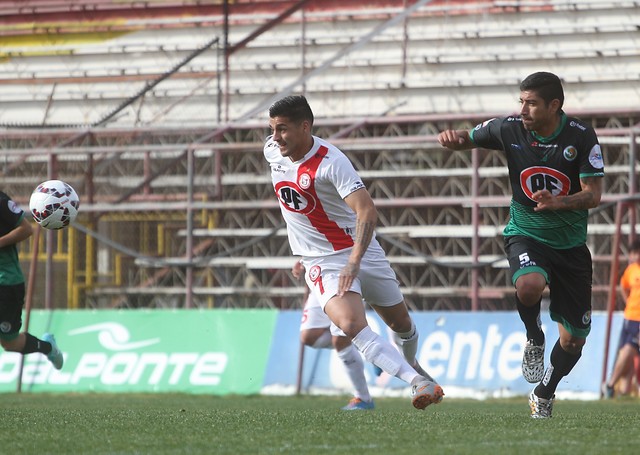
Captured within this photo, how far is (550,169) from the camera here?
8.05 m

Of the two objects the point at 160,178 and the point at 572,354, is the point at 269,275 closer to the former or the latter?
the point at 160,178

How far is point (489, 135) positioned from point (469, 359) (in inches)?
265

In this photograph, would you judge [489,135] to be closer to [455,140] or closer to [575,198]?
[455,140]

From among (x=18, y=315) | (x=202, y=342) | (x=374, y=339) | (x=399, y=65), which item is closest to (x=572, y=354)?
(x=374, y=339)

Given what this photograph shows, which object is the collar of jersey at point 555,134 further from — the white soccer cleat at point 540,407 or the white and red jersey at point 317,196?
the white soccer cleat at point 540,407

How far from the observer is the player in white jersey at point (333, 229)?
827 centimetres

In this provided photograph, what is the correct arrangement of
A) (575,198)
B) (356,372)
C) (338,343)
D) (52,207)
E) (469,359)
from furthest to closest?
(469,359) < (52,207) < (338,343) < (356,372) < (575,198)

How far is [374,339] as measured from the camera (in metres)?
8.33

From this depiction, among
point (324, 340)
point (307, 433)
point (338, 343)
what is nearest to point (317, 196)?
point (307, 433)

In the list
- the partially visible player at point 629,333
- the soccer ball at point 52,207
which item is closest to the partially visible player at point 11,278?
the soccer ball at point 52,207

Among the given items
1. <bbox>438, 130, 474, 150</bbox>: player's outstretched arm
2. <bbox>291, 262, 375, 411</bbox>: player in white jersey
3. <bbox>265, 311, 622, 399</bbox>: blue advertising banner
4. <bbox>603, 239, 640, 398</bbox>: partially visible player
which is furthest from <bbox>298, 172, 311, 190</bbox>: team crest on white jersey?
<bbox>603, 239, 640, 398</bbox>: partially visible player

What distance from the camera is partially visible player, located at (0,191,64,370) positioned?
1160cm

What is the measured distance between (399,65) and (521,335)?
7.29 m

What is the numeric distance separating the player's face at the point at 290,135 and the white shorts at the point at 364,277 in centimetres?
83
